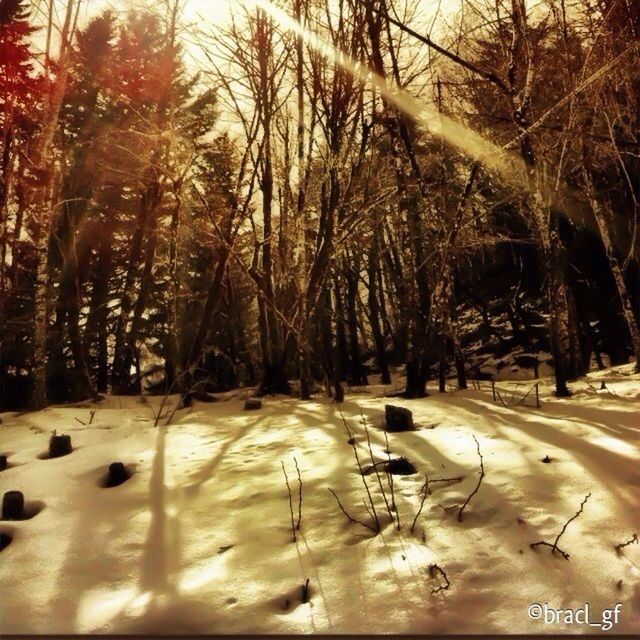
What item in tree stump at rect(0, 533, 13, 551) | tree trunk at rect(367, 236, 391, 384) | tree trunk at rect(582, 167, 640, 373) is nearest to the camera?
tree stump at rect(0, 533, 13, 551)

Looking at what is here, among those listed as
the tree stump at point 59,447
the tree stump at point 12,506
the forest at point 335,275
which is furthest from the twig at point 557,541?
the tree stump at point 59,447

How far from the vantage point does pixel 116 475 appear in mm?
3670

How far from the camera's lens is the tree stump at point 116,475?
3656 millimetres

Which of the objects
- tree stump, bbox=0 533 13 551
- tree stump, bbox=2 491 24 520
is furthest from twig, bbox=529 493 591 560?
tree stump, bbox=2 491 24 520

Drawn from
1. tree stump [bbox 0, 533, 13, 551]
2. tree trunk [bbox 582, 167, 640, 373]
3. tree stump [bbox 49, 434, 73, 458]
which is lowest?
tree stump [bbox 0, 533, 13, 551]

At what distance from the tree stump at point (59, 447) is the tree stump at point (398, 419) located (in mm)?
3167

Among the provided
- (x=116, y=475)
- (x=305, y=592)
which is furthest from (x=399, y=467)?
(x=116, y=475)

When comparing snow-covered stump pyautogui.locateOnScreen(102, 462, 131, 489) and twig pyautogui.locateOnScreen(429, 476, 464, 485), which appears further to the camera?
snow-covered stump pyautogui.locateOnScreen(102, 462, 131, 489)

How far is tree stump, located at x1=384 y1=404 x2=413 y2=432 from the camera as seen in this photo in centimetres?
449

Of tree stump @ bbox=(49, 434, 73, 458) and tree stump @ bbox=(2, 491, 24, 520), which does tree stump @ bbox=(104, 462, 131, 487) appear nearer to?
tree stump @ bbox=(2, 491, 24, 520)

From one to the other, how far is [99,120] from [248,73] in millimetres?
10628

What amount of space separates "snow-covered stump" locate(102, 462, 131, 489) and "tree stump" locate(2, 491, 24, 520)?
586 millimetres

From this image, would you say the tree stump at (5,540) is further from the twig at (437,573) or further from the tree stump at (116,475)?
the twig at (437,573)

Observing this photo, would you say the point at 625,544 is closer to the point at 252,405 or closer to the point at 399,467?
the point at 399,467
